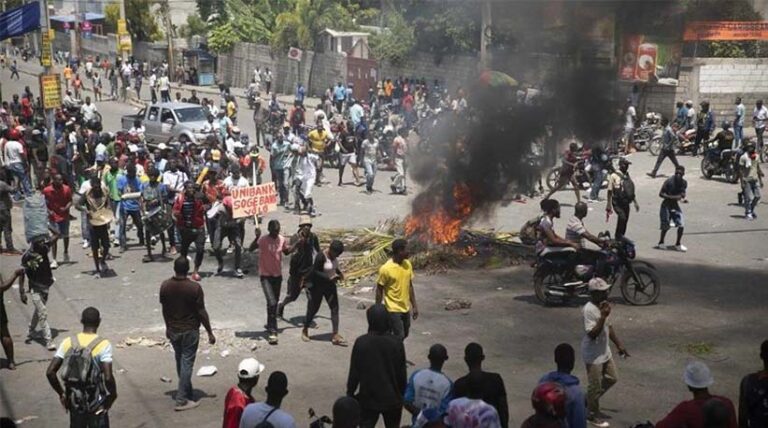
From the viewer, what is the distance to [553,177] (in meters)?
20.8

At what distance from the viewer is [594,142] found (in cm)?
1795

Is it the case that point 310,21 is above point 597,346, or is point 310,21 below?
above

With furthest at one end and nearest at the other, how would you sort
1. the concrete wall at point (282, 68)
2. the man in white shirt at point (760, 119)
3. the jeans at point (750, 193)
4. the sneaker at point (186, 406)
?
the concrete wall at point (282, 68)
the man in white shirt at point (760, 119)
the jeans at point (750, 193)
the sneaker at point (186, 406)

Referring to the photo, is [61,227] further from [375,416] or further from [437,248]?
[375,416]

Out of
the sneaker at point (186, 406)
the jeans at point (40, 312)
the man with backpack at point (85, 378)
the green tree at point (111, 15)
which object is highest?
the green tree at point (111, 15)

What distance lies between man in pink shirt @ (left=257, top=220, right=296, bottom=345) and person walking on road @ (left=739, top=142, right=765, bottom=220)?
985 centimetres

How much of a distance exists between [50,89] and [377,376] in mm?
16247

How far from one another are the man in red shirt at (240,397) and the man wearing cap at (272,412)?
38cm

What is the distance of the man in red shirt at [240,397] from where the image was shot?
611cm

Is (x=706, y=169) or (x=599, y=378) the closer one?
(x=599, y=378)

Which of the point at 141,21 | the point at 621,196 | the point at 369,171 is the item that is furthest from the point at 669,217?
the point at 141,21

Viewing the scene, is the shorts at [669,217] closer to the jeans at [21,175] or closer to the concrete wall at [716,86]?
the concrete wall at [716,86]

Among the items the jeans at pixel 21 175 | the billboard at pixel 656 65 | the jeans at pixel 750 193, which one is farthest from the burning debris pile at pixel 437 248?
the billboard at pixel 656 65

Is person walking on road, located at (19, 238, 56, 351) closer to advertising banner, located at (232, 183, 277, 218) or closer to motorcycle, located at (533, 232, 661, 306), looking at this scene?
advertising banner, located at (232, 183, 277, 218)
